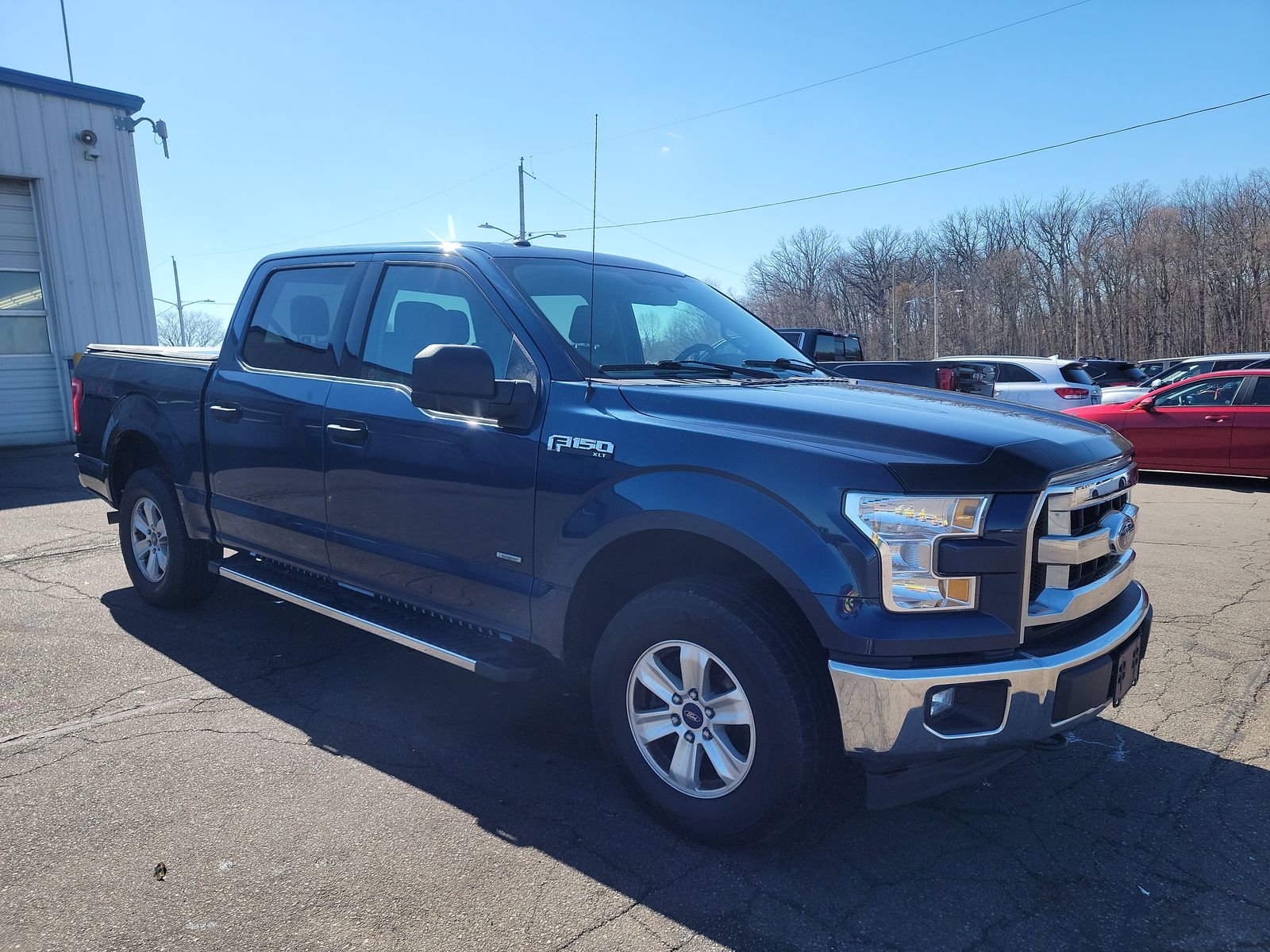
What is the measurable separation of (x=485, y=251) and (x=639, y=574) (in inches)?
59.7

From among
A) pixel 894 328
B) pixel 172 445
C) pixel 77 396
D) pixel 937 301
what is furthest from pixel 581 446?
pixel 937 301

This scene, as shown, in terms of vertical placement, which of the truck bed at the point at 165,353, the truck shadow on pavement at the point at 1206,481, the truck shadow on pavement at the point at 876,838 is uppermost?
the truck bed at the point at 165,353

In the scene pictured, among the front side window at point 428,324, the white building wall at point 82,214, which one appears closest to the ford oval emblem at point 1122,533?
the front side window at point 428,324

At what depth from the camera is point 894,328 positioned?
63.1 metres

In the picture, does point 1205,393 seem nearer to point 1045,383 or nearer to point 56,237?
point 1045,383

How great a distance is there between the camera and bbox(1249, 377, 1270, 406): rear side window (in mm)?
10569

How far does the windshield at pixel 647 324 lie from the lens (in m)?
3.51

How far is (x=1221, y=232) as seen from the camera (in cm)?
5450

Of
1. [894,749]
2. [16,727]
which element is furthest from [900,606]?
[16,727]

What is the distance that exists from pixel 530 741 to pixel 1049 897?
192cm

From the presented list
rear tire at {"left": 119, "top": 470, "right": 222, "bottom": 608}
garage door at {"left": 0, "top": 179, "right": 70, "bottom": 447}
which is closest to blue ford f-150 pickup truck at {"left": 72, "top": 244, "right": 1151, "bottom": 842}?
rear tire at {"left": 119, "top": 470, "right": 222, "bottom": 608}

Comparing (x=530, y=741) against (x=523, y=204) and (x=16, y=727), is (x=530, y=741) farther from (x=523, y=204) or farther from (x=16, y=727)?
(x=523, y=204)

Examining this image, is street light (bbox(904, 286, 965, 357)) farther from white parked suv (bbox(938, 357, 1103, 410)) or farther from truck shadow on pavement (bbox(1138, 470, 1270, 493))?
truck shadow on pavement (bbox(1138, 470, 1270, 493))

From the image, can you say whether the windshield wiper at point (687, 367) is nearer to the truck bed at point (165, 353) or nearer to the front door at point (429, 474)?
the front door at point (429, 474)
